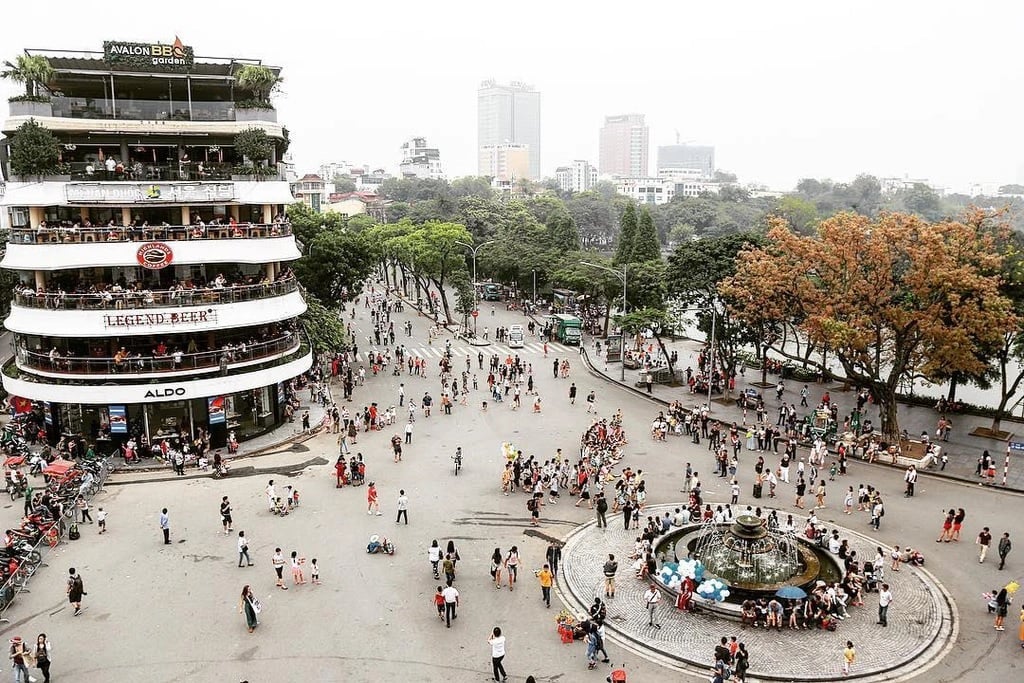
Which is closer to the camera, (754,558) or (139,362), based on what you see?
(754,558)

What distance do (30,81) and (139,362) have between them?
13147 millimetres

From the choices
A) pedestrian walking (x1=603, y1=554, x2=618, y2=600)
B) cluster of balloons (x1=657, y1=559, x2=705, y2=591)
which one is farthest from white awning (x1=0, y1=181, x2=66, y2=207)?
cluster of balloons (x1=657, y1=559, x2=705, y2=591)

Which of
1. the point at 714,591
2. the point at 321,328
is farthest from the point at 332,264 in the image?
the point at 714,591

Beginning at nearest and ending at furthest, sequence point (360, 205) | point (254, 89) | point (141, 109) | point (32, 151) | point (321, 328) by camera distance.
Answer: point (32, 151)
point (141, 109)
point (254, 89)
point (321, 328)
point (360, 205)

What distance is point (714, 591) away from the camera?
20.5m

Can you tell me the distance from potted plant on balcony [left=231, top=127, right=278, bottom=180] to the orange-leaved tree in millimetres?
23457

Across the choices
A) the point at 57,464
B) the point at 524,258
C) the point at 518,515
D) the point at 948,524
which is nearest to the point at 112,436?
the point at 57,464

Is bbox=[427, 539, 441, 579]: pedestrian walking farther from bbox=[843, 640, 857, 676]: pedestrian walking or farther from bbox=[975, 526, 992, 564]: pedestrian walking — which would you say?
bbox=[975, 526, 992, 564]: pedestrian walking

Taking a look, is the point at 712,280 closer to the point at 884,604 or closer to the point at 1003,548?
the point at 1003,548

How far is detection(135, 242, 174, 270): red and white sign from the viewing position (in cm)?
3238

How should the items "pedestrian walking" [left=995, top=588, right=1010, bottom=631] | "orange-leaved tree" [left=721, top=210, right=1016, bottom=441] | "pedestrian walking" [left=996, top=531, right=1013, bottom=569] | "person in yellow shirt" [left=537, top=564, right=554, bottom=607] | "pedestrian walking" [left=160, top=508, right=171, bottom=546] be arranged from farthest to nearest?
"orange-leaved tree" [left=721, top=210, right=1016, bottom=441] → "pedestrian walking" [left=160, top=508, right=171, bottom=546] → "pedestrian walking" [left=996, top=531, right=1013, bottom=569] → "person in yellow shirt" [left=537, top=564, right=554, bottom=607] → "pedestrian walking" [left=995, top=588, right=1010, bottom=631]

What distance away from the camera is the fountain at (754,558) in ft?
70.3

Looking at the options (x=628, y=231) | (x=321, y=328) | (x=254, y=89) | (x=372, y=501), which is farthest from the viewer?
(x=628, y=231)

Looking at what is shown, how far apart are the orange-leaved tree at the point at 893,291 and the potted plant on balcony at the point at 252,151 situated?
77.0ft
